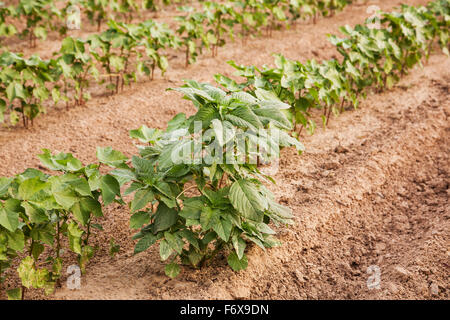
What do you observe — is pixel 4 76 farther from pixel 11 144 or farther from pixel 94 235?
pixel 94 235

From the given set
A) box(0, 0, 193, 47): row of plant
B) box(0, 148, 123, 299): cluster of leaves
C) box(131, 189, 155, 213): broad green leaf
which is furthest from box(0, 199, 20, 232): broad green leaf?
box(0, 0, 193, 47): row of plant

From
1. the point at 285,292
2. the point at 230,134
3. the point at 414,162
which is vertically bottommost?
the point at 285,292

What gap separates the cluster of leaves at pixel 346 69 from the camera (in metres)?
3.51

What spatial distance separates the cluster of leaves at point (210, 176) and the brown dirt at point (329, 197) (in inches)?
11.4

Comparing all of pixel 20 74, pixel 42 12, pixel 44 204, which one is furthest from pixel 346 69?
pixel 42 12

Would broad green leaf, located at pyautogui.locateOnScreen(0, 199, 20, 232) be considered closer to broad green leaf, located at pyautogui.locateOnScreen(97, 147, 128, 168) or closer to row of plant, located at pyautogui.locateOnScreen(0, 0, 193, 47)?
broad green leaf, located at pyautogui.locateOnScreen(97, 147, 128, 168)

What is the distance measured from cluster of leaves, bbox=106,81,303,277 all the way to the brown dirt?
0.29 meters

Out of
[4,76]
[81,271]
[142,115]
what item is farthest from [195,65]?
[81,271]

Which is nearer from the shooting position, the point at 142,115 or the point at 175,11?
→ the point at 142,115

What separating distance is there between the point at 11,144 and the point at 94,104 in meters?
0.94

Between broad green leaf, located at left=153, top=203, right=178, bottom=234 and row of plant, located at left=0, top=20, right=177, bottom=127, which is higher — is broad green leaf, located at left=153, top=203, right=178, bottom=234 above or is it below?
below

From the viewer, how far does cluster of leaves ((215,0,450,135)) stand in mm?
3510

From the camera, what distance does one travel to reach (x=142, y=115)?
177 inches

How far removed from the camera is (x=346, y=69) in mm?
4121
